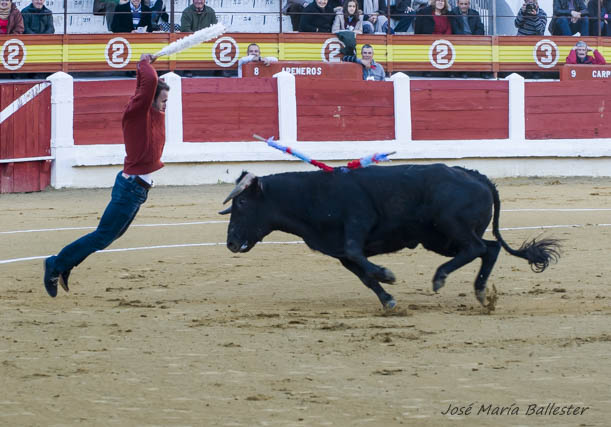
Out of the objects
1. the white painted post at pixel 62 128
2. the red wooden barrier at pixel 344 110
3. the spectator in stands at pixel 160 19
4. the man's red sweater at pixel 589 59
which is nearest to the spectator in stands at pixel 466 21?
the man's red sweater at pixel 589 59

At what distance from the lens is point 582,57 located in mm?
16359

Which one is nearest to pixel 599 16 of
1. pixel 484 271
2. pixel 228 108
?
pixel 228 108

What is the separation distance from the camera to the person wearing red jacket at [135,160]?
18.4 ft

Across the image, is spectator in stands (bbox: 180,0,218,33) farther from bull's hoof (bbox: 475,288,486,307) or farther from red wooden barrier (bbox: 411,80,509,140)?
bull's hoof (bbox: 475,288,486,307)

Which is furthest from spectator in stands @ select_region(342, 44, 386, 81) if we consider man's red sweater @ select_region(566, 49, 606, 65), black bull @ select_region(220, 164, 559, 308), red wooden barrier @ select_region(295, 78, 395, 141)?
black bull @ select_region(220, 164, 559, 308)

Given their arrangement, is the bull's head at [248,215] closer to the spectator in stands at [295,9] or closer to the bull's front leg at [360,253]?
the bull's front leg at [360,253]

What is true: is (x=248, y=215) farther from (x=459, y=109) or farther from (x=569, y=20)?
(x=569, y=20)

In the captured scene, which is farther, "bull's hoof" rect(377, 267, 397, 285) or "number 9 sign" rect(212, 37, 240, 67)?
"number 9 sign" rect(212, 37, 240, 67)

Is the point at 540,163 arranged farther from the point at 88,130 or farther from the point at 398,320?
the point at 398,320

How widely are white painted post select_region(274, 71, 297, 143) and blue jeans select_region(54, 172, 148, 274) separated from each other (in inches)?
327

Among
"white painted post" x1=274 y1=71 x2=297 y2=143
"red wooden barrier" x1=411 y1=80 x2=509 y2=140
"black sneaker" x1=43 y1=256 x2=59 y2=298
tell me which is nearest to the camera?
"black sneaker" x1=43 y1=256 x2=59 y2=298

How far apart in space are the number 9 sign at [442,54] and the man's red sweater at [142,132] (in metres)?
11.4

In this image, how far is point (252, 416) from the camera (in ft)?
11.8

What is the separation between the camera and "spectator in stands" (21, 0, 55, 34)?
15461 mm
